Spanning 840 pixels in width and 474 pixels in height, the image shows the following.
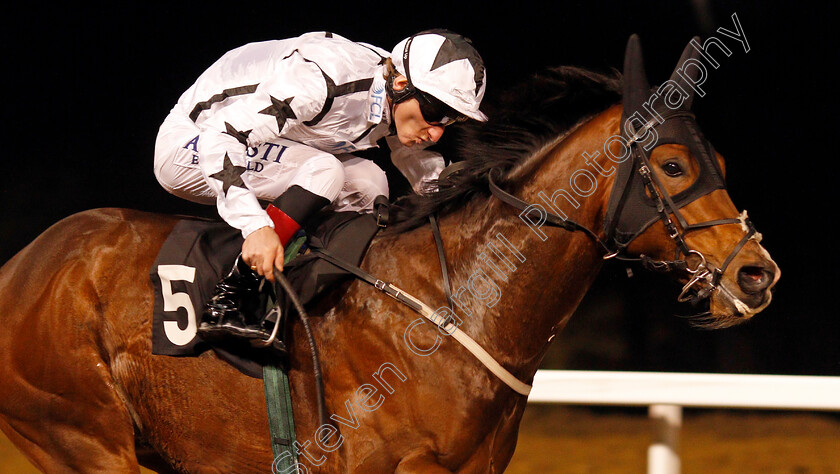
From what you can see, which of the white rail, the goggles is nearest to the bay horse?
the goggles

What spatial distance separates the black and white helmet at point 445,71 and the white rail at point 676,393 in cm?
114

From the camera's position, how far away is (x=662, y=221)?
6.58 feet

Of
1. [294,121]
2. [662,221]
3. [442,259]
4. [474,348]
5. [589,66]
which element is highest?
[589,66]

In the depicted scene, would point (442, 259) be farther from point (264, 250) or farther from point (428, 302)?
point (264, 250)

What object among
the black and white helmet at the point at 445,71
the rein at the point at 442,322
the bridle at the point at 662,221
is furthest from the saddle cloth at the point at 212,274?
the bridle at the point at 662,221

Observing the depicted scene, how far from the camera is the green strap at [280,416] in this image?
2240 millimetres

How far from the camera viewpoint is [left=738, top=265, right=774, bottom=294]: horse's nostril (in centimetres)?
192

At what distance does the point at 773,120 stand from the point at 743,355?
1484 mm

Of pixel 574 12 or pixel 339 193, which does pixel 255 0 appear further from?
pixel 339 193

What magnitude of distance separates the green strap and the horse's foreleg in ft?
1.10

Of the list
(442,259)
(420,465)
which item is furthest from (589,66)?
(420,465)

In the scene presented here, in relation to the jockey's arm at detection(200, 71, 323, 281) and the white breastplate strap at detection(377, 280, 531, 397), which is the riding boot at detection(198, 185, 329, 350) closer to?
the jockey's arm at detection(200, 71, 323, 281)

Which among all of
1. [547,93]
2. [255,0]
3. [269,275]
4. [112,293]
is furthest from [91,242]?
[255,0]

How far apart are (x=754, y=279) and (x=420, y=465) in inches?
36.6
